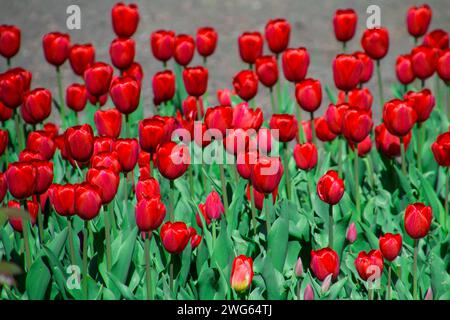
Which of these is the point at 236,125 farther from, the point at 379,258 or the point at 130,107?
the point at 379,258

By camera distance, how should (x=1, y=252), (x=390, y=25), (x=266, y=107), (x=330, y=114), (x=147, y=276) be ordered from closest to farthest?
(x=147, y=276)
(x=1, y=252)
(x=330, y=114)
(x=266, y=107)
(x=390, y=25)

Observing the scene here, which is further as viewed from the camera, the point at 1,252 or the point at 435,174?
the point at 435,174

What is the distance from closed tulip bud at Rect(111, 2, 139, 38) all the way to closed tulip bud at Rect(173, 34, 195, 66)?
0.20 metres

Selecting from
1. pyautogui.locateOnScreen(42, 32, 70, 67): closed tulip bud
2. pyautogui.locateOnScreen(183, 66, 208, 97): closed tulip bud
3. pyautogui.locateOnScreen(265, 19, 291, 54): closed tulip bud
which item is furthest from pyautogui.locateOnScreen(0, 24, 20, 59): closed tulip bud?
Result: pyautogui.locateOnScreen(265, 19, 291, 54): closed tulip bud

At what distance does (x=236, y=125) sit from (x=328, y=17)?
175 inches

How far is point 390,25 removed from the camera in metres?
7.07

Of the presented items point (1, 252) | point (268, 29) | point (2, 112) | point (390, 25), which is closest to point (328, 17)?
point (390, 25)

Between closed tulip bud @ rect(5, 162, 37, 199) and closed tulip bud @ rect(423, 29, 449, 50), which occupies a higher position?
closed tulip bud @ rect(423, 29, 449, 50)

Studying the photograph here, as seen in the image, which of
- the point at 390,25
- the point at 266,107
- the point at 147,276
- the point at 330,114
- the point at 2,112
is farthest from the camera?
the point at 390,25

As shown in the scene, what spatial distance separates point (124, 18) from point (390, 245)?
1729 millimetres

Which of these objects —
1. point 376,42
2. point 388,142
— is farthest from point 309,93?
point 376,42

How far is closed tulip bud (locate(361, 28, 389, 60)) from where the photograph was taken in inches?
148

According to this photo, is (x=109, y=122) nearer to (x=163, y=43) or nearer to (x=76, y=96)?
(x=76, y=96)

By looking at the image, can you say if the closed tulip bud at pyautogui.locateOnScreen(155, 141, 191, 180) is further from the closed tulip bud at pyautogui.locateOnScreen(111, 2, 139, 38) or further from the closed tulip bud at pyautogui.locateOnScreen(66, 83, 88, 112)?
the closed tulip bud at pyautogui.locateOnScreen(111, 2, 139, 38)
